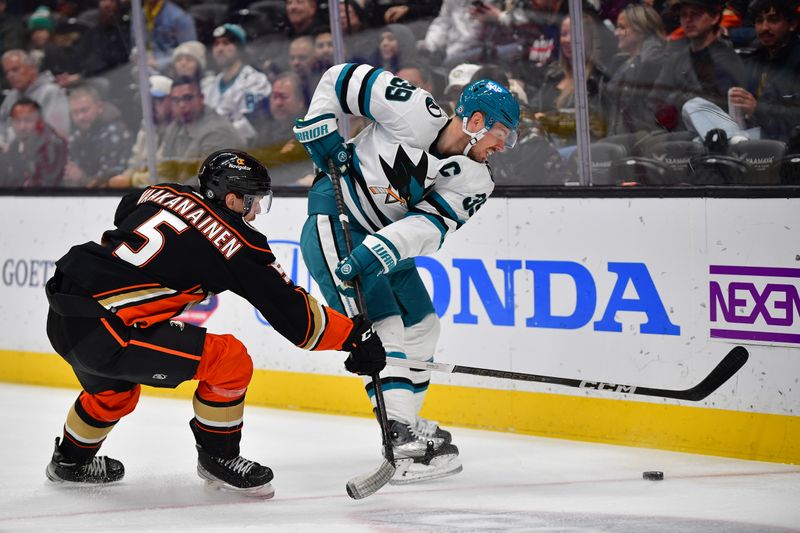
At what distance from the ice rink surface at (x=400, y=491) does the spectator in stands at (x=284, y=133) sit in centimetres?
112

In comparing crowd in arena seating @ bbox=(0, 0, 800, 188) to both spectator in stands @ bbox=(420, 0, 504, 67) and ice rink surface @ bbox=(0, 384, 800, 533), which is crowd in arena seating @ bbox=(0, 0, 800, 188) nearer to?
spectator in stands @ bbox=(420, 0, 504, 67)

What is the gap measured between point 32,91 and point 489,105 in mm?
2913

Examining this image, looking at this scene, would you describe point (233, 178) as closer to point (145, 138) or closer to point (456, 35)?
point (456, 35)

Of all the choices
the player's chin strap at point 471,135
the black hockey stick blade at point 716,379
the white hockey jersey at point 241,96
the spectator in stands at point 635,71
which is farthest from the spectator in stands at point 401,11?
the black hockey stick blade at point 716,379

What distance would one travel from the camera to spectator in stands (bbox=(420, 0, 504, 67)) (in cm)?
454

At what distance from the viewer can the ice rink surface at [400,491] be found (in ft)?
10.6

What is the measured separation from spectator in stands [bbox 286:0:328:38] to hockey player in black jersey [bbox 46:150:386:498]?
1.68m

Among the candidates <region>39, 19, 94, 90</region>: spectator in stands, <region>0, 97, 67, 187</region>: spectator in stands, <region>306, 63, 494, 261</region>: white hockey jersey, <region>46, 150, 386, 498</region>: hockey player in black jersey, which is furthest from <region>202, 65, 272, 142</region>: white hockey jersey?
<region>46, 150, 386, 498</region>: hockey player in black jersey

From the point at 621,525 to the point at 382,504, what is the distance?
26.6 inches

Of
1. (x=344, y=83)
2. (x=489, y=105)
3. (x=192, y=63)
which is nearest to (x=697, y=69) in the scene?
(x=489, y=105)

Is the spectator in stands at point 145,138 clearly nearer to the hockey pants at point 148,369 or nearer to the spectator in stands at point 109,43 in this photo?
the spectator in stands at point 109,43

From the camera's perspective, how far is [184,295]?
132 inches

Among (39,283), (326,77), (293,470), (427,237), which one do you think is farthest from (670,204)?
(39,283)

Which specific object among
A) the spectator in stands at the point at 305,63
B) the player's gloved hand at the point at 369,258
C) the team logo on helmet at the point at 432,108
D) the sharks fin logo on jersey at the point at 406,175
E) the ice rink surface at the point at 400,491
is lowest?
the ice rink surface at the point at 400,491
